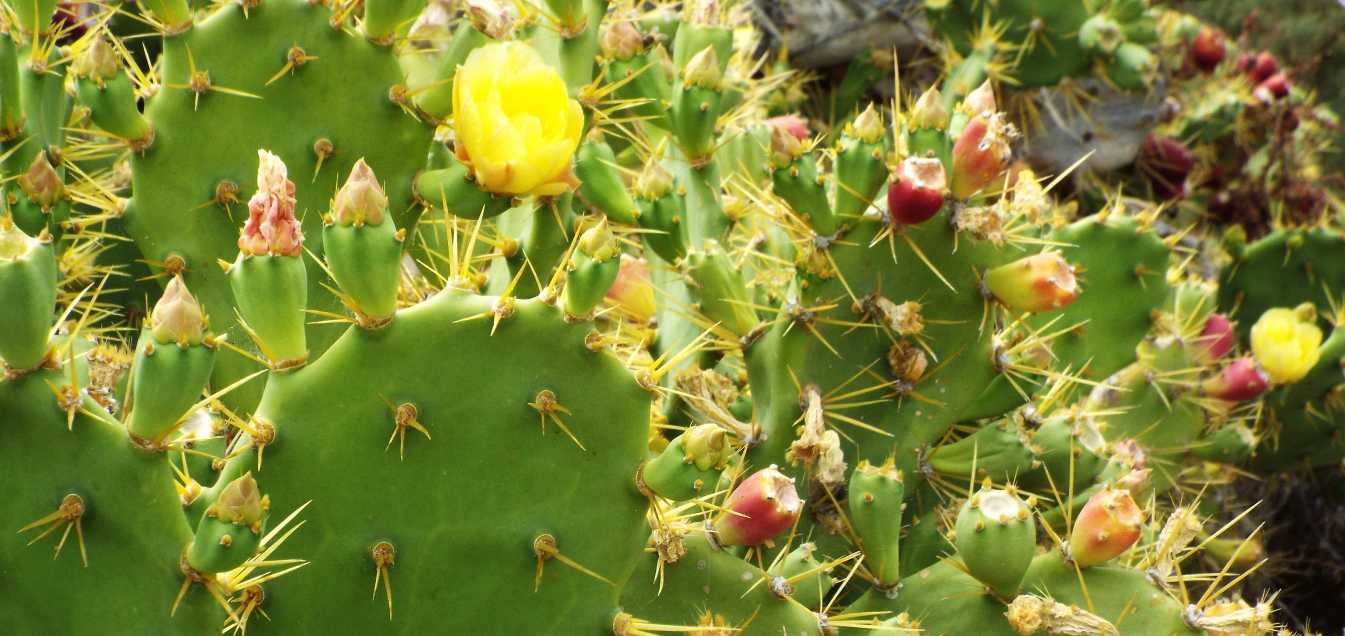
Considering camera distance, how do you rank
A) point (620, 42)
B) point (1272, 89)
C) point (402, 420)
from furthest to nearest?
point (1272, 89), point (620, 42), point (402, 420)

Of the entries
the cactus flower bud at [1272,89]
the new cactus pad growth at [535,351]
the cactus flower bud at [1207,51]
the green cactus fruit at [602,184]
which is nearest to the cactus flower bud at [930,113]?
the new cactus pad growth at [535,351]

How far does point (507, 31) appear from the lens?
191 centimetres

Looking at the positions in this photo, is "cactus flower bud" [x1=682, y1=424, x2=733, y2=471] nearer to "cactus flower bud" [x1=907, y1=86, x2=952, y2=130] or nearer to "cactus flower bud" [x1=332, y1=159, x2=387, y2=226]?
"cactus flower bud" [x1=332, y1=159, x2=387, y2=226]

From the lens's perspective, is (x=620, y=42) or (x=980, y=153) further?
(x=620, y=42)

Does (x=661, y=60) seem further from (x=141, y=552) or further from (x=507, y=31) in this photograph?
(x=141, y=552)

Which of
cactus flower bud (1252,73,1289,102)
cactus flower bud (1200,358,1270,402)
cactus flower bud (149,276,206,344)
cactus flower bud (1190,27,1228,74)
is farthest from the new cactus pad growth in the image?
cactus flower bud (1252,73,1289,102)

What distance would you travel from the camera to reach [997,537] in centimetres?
156

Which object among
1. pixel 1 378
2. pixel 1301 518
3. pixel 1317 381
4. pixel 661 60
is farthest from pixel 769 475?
pixel 1301 518

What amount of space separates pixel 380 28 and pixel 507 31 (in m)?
0.21

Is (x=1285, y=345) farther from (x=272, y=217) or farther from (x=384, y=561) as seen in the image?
(x=272, y=217)

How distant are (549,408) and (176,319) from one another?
40 cm

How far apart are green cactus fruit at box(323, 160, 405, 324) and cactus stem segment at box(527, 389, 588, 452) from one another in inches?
8.0

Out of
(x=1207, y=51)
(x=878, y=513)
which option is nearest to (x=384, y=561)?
(x=878, y=513)

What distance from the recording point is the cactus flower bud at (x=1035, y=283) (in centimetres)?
172
